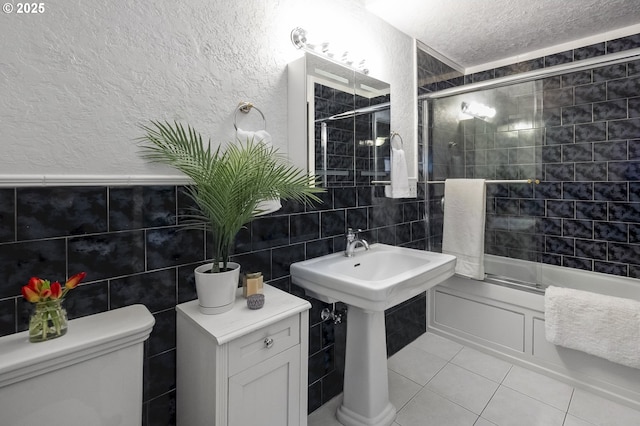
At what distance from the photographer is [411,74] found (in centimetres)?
247

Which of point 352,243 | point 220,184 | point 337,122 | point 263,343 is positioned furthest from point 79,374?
point 337,122

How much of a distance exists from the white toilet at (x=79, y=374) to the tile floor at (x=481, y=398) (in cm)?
Result: 109

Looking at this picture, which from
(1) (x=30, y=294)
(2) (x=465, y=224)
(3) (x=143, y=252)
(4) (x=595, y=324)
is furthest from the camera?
(2) (x=465, y=224)

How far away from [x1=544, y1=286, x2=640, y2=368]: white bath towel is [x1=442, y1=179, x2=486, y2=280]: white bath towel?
50 cm

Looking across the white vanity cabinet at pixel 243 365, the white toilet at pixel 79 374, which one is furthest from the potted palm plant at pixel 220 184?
the white toilet at pixel 79 374

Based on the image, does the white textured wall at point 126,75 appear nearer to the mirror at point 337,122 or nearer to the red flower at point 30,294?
the mirror at point 337,122

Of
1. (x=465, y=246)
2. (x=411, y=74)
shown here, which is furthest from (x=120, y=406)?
(x=411, y=74)

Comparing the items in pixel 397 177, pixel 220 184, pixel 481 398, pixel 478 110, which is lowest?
pixel 481 398

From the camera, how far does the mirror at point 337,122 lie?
1560 mm

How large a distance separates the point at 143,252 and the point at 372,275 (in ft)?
3.97

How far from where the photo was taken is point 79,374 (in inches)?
35.2

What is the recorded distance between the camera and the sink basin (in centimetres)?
133

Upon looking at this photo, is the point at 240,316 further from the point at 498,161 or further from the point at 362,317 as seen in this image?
the point at 498,161

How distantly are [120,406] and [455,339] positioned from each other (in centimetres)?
234
